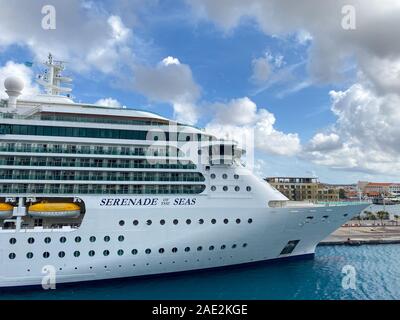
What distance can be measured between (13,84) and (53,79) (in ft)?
10.5

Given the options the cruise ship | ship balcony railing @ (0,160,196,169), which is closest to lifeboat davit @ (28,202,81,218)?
the cruise ship

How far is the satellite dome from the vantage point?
16484 millimetres

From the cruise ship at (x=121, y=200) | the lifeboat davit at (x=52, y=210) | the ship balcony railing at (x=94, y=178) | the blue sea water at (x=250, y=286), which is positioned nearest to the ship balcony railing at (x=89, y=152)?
the cruise ship at (x=121, y=200)

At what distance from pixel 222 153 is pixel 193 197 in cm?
311

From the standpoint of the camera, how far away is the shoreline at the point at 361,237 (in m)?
26.0

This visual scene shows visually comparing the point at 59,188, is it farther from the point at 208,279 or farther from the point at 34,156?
the point at 208,279

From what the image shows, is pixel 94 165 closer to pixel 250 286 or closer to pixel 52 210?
pixel 52 210

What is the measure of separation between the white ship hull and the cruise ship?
0.05 metres

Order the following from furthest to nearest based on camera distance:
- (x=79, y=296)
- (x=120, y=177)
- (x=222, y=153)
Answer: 1. (x=222, y=153)
2. (x=120, y=177)
3. (x=79, y=296)

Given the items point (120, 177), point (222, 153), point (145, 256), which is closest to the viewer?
point (145, 256)

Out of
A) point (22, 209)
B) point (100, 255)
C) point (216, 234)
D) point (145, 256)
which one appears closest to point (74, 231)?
point (100, 255)

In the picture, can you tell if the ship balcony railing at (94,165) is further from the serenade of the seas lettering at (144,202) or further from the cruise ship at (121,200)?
the serenade of the seas lettering at (144,202)

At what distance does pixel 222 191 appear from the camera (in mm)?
15820

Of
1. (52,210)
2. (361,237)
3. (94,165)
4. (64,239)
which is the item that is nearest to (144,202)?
(94,165)
